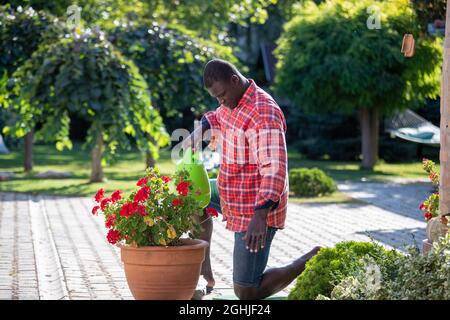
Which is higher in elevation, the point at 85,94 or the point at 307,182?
the point at 85,94

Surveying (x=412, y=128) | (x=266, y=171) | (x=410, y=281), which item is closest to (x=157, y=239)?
(x=266, y=171)

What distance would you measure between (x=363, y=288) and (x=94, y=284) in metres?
3.21

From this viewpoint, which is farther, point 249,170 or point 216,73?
point 249,170

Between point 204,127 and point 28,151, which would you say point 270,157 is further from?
point 28,151

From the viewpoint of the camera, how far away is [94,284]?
7.67 metres

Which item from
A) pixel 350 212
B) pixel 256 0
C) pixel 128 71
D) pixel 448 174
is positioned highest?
pixel 256 0

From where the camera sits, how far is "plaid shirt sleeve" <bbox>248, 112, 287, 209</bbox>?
18.8ft

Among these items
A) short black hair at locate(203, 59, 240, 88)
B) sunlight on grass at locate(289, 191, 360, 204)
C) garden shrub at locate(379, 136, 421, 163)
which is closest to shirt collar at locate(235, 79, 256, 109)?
short black hair at locate(203, 59, 240, 88)

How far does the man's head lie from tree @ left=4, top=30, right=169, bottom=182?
853cm

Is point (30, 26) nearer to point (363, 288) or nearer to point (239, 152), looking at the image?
point (239, 152)

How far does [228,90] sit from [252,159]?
477 mm

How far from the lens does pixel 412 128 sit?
94.7ft

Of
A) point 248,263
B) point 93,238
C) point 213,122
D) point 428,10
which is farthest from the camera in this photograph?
point 428,10

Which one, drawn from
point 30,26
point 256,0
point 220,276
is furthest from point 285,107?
point 220,276
